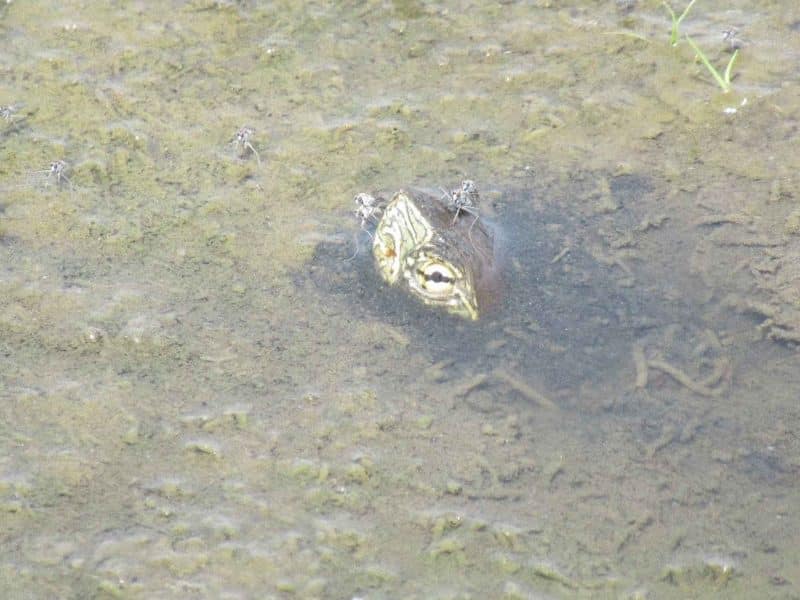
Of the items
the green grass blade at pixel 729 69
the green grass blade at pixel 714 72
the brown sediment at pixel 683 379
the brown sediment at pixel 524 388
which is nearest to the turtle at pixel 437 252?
the brown sediment at pixel 524 388

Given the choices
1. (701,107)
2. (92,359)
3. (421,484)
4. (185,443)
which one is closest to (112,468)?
(185,443)

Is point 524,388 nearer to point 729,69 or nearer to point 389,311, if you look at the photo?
point 389,311

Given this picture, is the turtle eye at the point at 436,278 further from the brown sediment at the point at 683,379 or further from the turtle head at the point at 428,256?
the brown sediment at the point at 683,379

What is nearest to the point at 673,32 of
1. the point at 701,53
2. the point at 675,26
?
the point at 675,26

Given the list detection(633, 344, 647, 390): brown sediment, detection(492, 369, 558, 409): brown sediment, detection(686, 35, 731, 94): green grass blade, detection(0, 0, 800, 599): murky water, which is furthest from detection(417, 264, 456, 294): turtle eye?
detection(686, 35, 731, 94): green grass blade

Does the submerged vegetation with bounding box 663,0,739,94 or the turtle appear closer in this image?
the turtle

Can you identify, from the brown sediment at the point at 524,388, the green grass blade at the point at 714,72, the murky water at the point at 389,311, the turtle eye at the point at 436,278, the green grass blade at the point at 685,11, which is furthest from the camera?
the green grass blade at the point at 685,11

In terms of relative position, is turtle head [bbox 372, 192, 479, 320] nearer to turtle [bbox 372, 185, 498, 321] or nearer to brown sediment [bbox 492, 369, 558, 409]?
turtle [bbox 372, 185, 498, 321]

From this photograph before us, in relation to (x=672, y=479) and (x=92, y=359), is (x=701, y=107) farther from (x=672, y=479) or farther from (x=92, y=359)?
(x=92, y=359)
